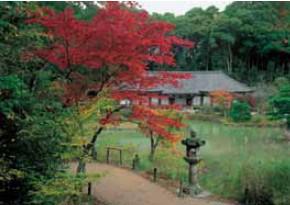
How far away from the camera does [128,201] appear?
1233 centimetres

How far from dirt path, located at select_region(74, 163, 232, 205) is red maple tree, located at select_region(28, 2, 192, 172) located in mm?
1599

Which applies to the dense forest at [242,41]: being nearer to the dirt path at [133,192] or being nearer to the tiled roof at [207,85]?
the tiled roof at [207,85]

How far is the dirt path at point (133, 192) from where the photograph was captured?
12.3 meters

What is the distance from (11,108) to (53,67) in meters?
5.47

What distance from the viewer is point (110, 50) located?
12094 millimetres

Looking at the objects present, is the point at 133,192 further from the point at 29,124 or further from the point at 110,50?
the point at 29,124

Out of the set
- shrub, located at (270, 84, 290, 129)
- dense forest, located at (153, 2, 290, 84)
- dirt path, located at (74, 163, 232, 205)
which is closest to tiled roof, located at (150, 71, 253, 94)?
dense forest, located at (153, 2, 290, 84)

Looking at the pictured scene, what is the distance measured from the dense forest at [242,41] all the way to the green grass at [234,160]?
58.2 feet

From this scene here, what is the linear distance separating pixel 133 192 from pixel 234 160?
17.9 ft

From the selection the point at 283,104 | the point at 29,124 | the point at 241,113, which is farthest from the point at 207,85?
the point at 29,124

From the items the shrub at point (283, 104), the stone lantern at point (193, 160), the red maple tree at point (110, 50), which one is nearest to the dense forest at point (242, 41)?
the shrub at point (283, 104)

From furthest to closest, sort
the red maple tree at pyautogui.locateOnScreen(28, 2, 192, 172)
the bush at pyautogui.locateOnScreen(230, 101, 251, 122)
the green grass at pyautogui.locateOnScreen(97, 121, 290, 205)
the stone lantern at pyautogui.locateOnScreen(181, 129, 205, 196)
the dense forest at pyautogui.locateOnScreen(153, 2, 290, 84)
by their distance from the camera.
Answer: the dense forest at pyautogui.locateOnScreen(153, 2, 290, 84) → the bush at pyautogui.locateOnScreen(230, 101, 251, 122) → the stone lantern at pyautogui.locateOnScreen(181, 129, 205, 196) → the green grass at pyautogui.locateOnScreen(97, 121, 290, 205) → the red maple tree at pyautogui.locateOnScreen(28, 2, 192, 172)

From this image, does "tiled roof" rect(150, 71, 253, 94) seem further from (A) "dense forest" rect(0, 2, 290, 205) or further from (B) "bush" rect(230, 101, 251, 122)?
(A) "dense forest" rect(0, 2, 290, 205)

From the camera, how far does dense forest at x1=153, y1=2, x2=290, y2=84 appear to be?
45.6m
